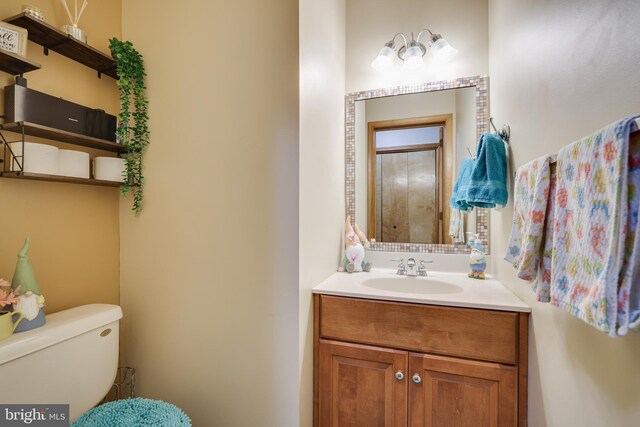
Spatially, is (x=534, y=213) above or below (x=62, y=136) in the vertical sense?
below

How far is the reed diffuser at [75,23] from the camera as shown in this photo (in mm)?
1143

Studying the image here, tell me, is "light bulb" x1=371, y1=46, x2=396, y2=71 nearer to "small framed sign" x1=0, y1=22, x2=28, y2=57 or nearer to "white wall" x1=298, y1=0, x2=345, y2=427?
"white wall" x1=298, y1=0, x2=345, y2=427

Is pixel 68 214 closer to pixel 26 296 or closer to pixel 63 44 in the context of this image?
pixel 26 296

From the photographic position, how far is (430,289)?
1.50 meters

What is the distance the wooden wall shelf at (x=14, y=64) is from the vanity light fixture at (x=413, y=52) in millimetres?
1613

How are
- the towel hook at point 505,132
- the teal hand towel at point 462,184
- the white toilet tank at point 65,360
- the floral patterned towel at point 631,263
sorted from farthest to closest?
the teal hand towel at point 462,184 → the towel hook at point 505,132 → the white toilet tank at point 65,360 → the floral patterned towel at point 631,263

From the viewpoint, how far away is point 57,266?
1.22 meters

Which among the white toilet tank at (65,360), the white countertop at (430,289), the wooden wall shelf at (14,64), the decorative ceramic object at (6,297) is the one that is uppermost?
the wooden wall shelf at (14,64)

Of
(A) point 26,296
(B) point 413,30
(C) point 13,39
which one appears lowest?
(A) point 26,296

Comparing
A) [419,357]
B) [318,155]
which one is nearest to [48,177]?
[318,155]

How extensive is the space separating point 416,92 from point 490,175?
78cm

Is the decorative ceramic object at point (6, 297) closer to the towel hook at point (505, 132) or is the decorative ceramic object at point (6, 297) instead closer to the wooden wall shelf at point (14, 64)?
the wooden wall shelf at point (14, 64)

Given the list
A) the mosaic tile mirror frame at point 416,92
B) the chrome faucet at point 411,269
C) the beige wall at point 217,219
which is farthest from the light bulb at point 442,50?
the chrome faucet at point 411,269

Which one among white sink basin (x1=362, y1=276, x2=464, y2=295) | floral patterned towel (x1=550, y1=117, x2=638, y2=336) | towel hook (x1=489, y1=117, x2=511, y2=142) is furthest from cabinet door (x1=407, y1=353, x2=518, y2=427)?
towel hook (x1=489, y1=117, x2=511, y2=142)
